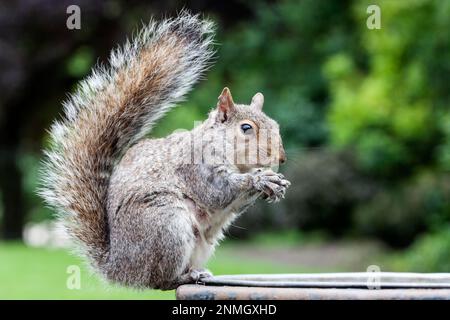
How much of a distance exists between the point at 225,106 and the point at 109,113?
0.49m

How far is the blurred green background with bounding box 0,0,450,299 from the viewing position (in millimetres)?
8594

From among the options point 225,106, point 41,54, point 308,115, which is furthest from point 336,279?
point 41,54

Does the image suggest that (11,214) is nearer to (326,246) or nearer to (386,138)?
(326,246)

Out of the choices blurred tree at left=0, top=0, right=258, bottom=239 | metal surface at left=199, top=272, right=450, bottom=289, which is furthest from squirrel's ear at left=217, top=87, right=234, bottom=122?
blurred tree at left=0, top=0, right=258, bottom=239

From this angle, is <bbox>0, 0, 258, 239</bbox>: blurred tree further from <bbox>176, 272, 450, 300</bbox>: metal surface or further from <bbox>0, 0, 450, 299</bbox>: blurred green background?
<bbox>176, 272, 450, 300</bbox>: metal surface

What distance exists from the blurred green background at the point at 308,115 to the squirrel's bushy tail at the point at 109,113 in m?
3.04

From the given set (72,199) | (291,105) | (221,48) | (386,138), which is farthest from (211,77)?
(72,199)

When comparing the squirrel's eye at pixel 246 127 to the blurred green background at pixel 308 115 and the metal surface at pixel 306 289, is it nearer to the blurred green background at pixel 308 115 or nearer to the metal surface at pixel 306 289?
the metal surface at pixel 306 289

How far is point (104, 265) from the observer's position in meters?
3.34

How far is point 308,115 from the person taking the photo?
11.1m

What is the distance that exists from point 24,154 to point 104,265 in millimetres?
10303

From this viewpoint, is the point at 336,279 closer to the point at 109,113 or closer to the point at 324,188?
the point at 109,113

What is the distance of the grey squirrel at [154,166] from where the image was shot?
10.2 feet

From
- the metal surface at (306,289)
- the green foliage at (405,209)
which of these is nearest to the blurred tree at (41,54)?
the green foliage at (405,209)
